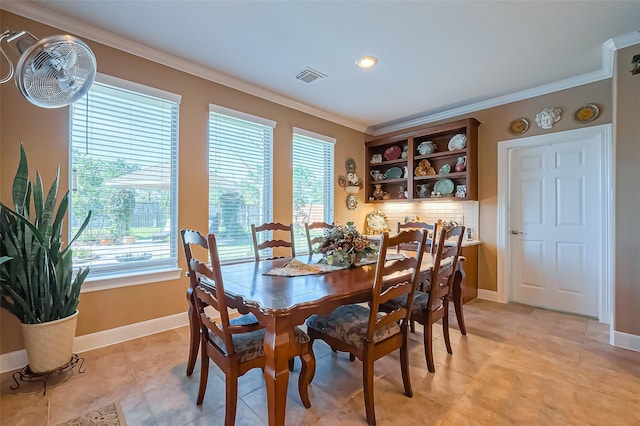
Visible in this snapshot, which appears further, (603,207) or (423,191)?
(423,191)

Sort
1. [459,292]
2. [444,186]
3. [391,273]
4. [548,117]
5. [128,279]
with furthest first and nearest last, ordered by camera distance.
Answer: [444,186] → [548,117] → [459,292] → [128,279] → [391,273]

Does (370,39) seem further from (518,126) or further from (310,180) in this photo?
(518,126)

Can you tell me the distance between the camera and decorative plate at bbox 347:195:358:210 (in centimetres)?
472

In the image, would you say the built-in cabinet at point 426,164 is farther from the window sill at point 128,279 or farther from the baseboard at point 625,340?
the window sill at point 128,279

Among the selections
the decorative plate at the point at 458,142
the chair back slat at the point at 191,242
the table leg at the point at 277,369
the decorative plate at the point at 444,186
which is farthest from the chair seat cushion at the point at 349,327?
the decorative plate at the point at 458,142

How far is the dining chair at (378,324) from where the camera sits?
1568 millimetres

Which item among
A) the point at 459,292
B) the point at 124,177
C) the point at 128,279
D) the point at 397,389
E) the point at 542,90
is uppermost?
the point at 542,90

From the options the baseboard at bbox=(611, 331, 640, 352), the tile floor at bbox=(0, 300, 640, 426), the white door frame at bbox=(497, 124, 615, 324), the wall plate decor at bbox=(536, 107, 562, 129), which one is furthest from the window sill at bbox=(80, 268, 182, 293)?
the wall plate decor at bbox=(536, 107, 562, 129)

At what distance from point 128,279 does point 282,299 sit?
Result: 6.15ft

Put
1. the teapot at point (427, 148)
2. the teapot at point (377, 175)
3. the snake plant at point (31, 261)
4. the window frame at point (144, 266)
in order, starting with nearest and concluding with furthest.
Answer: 1. the snake plant at point (31, 261)
2. the window frame at point (144, 266)
3. the teapot at point (427, 148)
4. the teapot at point (377, 175)

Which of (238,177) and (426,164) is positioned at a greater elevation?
(426,164)

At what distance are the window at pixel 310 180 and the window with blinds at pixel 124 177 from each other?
1601 millimetres

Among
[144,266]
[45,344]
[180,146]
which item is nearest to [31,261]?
[45,344]

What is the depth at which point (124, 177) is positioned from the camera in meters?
2.60
